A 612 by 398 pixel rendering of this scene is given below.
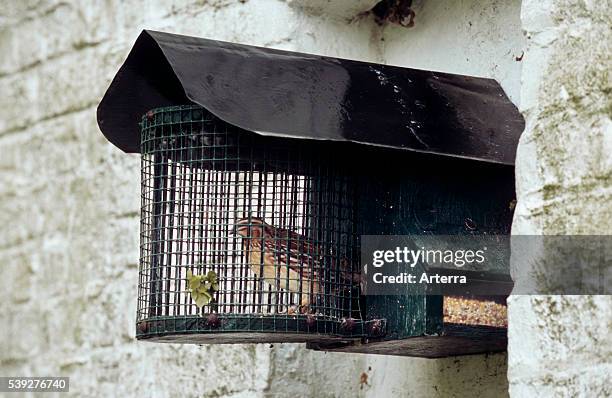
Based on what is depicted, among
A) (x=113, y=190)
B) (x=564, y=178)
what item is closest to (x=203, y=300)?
(x=564, y=178)

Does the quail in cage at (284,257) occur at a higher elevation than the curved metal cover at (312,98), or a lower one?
lower

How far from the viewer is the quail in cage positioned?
9.30ft

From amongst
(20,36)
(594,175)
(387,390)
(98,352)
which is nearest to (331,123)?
(594,175)

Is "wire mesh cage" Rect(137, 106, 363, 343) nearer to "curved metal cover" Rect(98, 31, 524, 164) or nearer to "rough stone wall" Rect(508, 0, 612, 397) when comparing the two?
"curved metal cover" Rect(98, 31, 524, 164)

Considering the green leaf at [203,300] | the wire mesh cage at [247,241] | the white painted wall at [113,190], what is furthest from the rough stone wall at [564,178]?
the white painted wall at [113,190]

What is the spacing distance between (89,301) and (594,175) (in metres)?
2.32

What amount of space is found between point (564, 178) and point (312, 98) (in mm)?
626

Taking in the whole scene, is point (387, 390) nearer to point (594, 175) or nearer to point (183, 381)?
point (183, 381)

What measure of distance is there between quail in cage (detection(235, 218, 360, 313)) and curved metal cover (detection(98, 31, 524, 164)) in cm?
30

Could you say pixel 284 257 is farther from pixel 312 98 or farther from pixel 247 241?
pixel 312 98

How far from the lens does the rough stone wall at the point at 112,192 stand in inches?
138

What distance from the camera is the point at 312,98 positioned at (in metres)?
2.74

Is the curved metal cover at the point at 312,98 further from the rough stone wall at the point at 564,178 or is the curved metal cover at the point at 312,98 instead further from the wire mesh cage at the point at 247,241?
the rough stone wall at the point at 564,178

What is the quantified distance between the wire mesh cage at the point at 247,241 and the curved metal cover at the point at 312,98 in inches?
4.9
